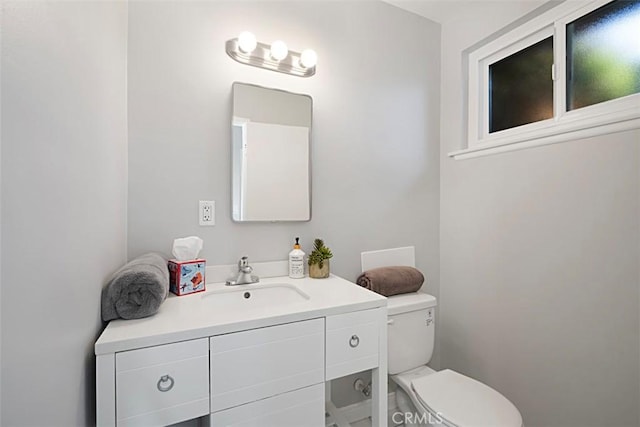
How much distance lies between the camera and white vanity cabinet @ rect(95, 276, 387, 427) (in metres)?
0.77

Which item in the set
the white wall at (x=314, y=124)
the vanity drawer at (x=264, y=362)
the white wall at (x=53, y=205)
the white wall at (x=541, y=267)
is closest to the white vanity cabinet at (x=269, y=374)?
the vanity drawer at (x=264, y=362)

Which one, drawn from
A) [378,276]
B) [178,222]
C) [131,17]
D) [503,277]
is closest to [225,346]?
[178,222]

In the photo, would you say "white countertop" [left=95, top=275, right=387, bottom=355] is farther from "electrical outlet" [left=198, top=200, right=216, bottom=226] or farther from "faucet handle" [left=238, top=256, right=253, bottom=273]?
"electrical outlet" [left=198, top=200, right=216, bottom=226]

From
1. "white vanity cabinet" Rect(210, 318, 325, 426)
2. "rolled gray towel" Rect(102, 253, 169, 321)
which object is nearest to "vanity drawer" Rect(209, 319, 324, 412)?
"white vanity cabinet" Rect(210, 318, 325, 426)

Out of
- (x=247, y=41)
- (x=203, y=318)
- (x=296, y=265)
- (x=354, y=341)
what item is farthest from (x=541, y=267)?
(x=247, y=41)

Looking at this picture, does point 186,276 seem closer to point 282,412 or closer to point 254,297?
point 254,297

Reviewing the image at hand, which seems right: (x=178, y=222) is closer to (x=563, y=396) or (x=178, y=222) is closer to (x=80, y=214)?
(x=80, y=214)

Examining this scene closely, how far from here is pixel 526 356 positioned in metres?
1.45

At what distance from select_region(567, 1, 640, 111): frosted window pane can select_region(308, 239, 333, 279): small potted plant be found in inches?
51.4

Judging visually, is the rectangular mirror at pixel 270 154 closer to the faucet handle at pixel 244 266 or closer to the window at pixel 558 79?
the faucet handle at pixel 244 266

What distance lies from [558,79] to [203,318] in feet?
5.93

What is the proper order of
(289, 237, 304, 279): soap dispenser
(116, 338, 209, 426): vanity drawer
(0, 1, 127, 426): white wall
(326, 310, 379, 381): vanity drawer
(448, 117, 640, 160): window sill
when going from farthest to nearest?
1. (289, 237, 304, 279): soap dispenser
2. (448, 117, 640, 160): window sill
3. (326, 310, 379, 381): vanity drawer
4. (116, 338, 209, 426): vanity drawer
5. (0, 1, 127, 426): white wall

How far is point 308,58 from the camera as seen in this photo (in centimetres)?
147

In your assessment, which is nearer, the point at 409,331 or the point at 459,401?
the point at 459,401
